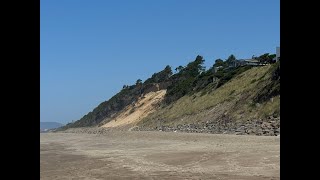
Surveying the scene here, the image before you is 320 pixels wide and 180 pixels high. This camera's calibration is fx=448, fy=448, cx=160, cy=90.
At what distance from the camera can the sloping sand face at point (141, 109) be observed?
87156mm

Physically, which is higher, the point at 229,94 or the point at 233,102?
the point at 229,94

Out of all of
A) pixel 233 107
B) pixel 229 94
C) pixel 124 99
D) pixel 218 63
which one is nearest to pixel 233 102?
pixel 233 107

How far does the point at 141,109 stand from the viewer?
303 ft

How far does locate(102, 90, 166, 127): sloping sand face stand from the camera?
286ft

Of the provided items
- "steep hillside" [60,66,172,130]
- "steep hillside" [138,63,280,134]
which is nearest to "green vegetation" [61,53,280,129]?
"steep hillside" [138,63,280,134]

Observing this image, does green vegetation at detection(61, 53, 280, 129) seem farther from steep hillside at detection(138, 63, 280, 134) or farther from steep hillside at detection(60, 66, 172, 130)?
steep hillside at detection(60, 66, 172, 130)

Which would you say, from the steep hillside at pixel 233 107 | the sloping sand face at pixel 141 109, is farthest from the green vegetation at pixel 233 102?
the sloping sand face at pixel 141 109

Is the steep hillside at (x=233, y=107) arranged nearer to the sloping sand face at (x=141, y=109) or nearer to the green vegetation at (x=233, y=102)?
the green vegetation at (x=233, y=102)

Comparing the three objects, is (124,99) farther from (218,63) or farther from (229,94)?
(229,94)

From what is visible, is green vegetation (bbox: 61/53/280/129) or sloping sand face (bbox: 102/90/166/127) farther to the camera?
sloping sand face (bbox: 102/90/166/127)

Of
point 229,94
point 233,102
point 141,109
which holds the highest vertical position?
point 229,94
